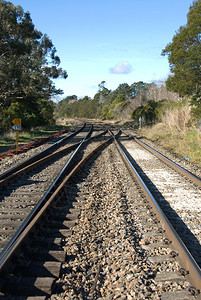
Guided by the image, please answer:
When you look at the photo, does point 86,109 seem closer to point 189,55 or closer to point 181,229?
point 189,55

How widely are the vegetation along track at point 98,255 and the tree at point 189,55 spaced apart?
38.9ft

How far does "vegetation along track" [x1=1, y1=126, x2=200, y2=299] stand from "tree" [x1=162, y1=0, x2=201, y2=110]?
11854 mm

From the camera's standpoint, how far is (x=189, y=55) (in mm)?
15992

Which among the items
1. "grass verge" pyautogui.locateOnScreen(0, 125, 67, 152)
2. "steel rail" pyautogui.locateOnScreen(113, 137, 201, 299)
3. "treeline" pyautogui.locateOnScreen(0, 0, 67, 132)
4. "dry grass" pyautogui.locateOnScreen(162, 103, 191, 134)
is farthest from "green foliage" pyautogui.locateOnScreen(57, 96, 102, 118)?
"steel rail" pyautogui.locateOnScreen(113, 137, 201, 299)

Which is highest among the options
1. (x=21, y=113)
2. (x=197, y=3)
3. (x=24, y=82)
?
(x=197, y=3)

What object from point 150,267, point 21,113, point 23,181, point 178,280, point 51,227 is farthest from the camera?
point 21,113

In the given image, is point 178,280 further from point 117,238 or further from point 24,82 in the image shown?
point 24,82

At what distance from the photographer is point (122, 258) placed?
3.76m

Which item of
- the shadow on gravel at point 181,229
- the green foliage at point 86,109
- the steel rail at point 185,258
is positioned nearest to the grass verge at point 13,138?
the shadow on gravel at point 181,229

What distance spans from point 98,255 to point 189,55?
14.8 metres

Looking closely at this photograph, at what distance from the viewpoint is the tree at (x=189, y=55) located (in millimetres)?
15641

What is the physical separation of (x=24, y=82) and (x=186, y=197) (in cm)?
2200

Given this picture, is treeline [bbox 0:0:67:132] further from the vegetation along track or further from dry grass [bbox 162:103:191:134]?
the vegetation along track

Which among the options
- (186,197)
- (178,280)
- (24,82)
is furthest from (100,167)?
(24,82)
